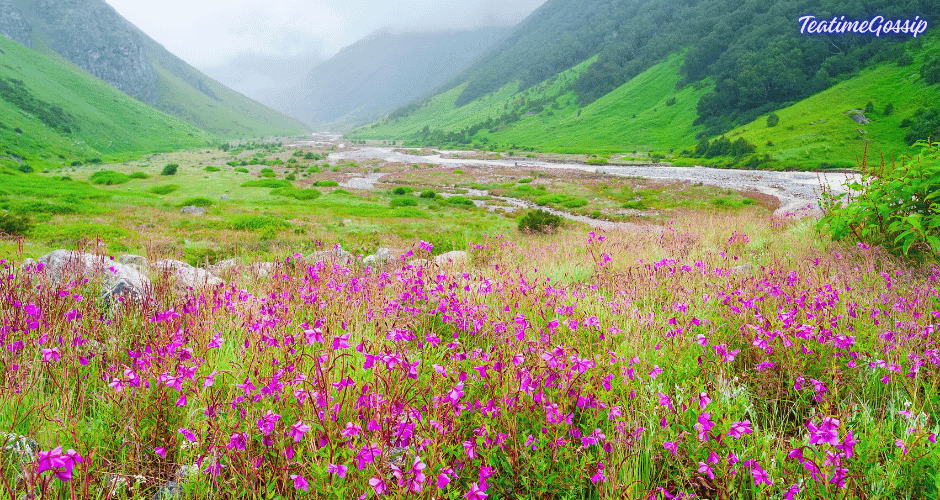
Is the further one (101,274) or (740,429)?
(101,274)

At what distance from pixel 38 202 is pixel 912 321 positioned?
116 ft

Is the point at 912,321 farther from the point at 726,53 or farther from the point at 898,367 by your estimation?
the point at 726,53

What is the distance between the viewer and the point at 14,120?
75125 mm

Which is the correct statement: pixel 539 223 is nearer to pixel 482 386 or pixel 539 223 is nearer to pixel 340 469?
pixel 482 386

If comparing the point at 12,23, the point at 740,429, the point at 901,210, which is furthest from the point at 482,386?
the point at 12,23

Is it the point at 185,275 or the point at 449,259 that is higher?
the point at 449,259

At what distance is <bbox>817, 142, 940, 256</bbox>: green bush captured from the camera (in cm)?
566

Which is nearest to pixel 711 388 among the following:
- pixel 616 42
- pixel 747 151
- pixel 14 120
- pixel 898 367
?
pixel 898 367

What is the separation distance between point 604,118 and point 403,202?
105 m

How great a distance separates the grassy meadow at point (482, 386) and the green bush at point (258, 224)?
1695cm

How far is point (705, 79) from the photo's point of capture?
108688 millimetres

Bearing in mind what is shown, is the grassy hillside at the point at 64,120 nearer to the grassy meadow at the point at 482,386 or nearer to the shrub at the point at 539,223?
the shrub at the point at 539,223

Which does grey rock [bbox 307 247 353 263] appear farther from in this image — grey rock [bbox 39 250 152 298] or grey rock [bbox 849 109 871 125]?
grey rock [bbox 849 109 871 125]

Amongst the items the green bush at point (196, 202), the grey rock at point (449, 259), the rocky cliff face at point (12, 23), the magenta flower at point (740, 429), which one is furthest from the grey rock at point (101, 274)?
the rocky cliff face at point (12, 23)
